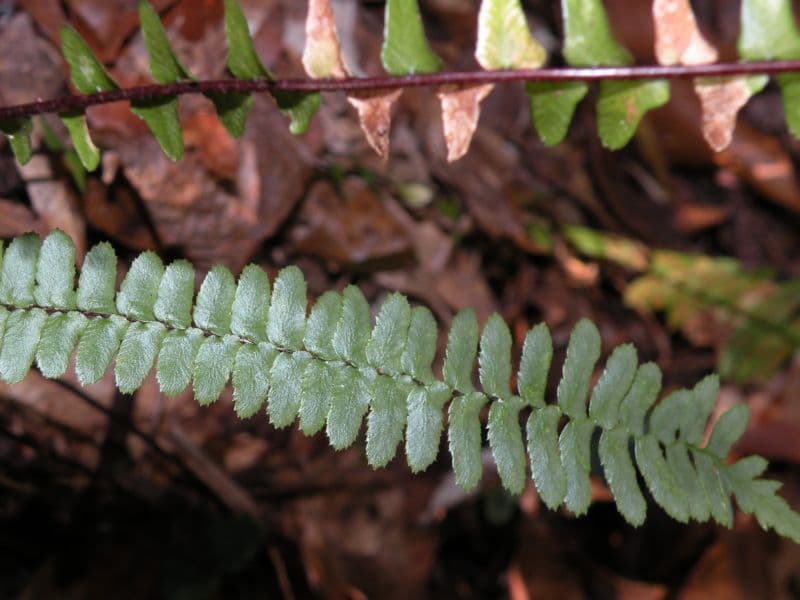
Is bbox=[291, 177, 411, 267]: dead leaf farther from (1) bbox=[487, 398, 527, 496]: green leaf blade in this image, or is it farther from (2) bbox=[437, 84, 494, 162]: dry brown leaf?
(1) bbox=[487, 398, 527, 496]: green leaf blade

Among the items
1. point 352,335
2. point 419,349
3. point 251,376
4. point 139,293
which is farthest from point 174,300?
point 419,349

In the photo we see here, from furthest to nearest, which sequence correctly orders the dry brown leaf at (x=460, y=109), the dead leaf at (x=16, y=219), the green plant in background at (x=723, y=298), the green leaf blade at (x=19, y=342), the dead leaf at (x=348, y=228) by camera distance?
the green plant in background at (x=723, y=298) → the dead leaf at (x=348, y=228) → the dead leaf at (x=16, y=219) → the dry brown leaf at (x=460, y=109) → the green leaf blade at (x=19, y=342)

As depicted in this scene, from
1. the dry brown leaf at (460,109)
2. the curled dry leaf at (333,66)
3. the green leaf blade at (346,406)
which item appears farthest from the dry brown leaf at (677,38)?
the green leaf blade at (346,406)

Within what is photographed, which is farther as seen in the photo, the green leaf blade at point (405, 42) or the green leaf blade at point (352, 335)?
the green leaf blade at point (405, 42)

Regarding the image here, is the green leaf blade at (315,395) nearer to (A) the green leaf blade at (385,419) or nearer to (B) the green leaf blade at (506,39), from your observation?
(A) the green leaf blade at (385,419)

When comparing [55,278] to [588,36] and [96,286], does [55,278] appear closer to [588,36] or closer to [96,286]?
[96,286]

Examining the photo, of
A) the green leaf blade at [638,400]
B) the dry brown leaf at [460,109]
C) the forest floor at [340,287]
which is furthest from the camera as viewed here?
the forest floor at [340,287]
